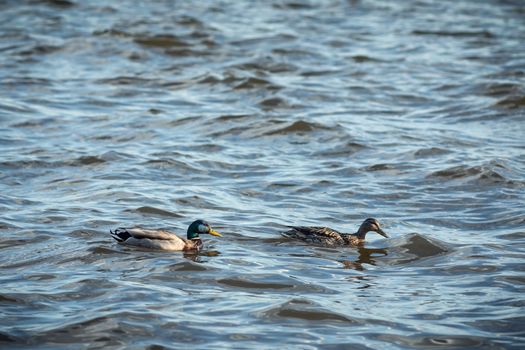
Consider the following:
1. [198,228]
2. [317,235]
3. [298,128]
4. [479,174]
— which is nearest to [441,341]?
[317,235]

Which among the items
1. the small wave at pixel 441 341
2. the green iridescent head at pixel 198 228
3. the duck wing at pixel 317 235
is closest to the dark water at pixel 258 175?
the small wave at pixel 441 341

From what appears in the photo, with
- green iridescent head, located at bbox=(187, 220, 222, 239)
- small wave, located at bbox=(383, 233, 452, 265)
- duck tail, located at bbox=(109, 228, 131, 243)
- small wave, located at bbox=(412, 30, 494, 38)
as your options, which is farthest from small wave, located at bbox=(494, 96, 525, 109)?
duck tail, located at bbox=(109, 228, 131, 243)

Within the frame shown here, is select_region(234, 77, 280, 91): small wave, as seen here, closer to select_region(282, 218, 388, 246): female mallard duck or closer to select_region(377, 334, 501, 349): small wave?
select_region(282, 218, 388, 246): female mallard duck

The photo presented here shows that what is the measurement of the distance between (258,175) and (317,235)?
12.0 ft

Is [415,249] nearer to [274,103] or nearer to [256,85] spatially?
[274,103]

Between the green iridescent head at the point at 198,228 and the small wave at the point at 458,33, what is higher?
the small wave at the point at 458,33

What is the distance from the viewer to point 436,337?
977 cm

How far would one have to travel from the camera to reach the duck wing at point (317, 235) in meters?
12.7

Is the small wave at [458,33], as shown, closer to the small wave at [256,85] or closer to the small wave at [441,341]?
the small wave at [256,85]

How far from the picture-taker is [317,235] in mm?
12656

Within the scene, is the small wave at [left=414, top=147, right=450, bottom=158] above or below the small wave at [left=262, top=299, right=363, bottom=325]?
below

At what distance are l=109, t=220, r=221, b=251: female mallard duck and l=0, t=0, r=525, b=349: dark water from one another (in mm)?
172

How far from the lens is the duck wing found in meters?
12.7

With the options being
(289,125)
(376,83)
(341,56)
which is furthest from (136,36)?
(289,125)
